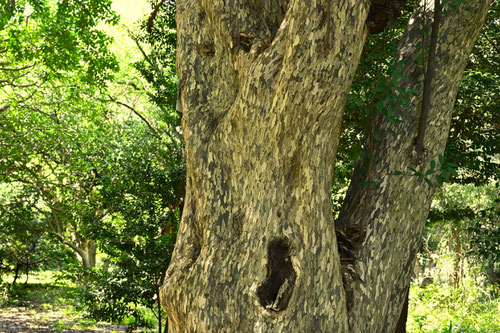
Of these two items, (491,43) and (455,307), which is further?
(455,307)

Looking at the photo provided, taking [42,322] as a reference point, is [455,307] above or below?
above

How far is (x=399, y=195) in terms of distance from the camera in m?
3.22

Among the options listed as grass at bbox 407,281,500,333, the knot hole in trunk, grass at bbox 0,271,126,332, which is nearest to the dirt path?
grass at bbox 0,271,126,332

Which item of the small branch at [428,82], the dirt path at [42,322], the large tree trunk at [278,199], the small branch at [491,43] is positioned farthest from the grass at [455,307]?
the large tree trunk at [278,199]

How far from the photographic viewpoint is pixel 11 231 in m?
12.7

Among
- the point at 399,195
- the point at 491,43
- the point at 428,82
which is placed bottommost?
the point at 399,195

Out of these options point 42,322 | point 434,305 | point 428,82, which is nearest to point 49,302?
point 42,322

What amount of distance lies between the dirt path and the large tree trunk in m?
7.71

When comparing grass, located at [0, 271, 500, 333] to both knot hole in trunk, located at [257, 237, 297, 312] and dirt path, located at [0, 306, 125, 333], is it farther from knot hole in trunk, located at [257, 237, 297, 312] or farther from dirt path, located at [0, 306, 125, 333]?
knot hole in trunk, located at [257, 237, 297, 312]

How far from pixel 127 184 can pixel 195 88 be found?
4561mm

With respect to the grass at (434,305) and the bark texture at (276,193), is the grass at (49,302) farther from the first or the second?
the bark texture at (276,193)

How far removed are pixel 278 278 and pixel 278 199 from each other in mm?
461

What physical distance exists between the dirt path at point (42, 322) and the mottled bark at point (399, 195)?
8.03 metres

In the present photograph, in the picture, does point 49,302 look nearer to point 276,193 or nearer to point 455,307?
point 455,307
